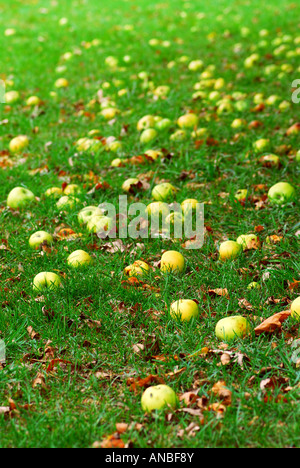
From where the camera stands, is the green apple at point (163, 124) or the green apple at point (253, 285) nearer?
the green apple at point (253, 285)

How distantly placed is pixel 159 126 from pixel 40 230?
91.0 inches

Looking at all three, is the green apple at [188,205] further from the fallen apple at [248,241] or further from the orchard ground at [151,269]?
the fallen apple at [248,241]

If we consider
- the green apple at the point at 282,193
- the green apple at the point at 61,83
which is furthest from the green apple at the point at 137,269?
the green apple at the point at 61,83

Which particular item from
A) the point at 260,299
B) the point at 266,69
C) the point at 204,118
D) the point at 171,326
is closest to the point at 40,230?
the point at 171,326

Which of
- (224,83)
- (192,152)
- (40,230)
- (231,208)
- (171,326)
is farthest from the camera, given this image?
(224,83)

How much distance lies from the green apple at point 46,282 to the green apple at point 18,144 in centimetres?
274

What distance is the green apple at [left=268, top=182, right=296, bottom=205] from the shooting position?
14.1 ft

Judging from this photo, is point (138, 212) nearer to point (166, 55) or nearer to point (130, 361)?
point (130, 361)

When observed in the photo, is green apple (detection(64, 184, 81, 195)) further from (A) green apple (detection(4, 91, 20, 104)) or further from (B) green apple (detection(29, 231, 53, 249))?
(A) green apple (detection(4, 91, 20, 104))

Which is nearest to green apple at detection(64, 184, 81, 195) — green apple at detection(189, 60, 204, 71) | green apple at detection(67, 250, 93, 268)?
green apple at detection(67, 250, 93, 268)

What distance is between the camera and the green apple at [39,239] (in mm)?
3932

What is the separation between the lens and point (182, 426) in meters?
2.39

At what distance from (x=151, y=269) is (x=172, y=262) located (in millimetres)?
165

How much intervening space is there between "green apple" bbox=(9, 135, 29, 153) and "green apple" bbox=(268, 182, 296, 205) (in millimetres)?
2909
